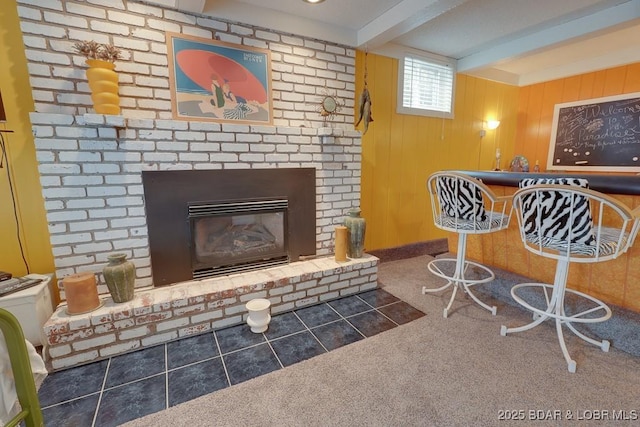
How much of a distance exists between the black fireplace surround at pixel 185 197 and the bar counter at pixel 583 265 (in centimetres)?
179

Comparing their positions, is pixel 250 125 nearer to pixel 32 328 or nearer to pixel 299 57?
pixel 299 57

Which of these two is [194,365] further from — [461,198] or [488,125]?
[488,125]

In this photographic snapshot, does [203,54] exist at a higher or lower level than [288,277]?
higher

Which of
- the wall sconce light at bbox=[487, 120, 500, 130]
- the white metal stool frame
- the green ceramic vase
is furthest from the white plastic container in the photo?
the wall sconce light at bbox=[487, 120, 500, 130]

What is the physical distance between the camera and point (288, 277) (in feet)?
7.56

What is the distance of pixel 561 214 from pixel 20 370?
232 centimetres

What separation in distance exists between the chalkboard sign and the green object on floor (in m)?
5.23

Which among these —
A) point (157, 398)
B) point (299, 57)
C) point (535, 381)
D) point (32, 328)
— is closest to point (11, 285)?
point (32, 328)

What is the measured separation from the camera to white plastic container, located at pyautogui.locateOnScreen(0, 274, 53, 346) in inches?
66.3

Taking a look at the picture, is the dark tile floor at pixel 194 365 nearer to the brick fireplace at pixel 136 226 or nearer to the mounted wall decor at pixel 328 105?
the brick fireplace at pixel 136 226

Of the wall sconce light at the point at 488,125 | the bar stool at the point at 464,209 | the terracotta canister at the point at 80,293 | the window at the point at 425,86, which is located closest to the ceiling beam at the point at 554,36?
the window at the point at 425,86

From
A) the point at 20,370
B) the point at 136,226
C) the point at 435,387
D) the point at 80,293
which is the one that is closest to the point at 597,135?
the point at 435,387

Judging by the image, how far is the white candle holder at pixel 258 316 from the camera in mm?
2010

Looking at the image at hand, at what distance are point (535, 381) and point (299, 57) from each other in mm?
2801
